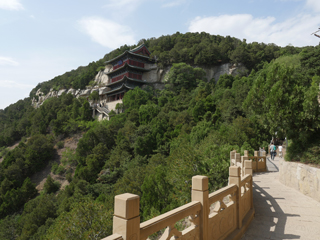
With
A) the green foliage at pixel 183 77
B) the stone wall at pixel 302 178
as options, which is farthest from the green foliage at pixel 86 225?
the green foliage at pixel 183 77

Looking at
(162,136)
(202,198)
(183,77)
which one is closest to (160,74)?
(183,77)

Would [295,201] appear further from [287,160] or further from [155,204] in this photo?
[155,204]

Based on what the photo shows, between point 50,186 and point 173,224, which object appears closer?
point 173,224

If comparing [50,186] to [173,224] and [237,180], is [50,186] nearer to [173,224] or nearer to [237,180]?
[237,180]

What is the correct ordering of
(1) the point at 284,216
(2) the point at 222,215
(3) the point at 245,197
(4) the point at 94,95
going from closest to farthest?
(2) the point at 222,215 → (3) the point at 245,197 → (1) the point at 284,216 → (4) the point at 94,95

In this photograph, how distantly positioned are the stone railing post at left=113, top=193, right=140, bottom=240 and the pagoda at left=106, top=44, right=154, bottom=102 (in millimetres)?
45354

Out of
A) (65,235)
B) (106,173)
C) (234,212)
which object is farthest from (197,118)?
(234,212)

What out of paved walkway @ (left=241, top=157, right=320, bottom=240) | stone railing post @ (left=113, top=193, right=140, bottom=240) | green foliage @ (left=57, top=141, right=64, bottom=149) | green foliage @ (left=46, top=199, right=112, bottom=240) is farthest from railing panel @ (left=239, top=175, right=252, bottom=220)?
green foliage @ (left=57, top=141, right=64, bottom=149)

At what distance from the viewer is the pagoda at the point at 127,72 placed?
47.7 m

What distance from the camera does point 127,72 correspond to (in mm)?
48250

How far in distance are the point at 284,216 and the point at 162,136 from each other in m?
25.0

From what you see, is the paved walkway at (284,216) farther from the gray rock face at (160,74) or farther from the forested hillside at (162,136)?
the gray rock face at (160,74)

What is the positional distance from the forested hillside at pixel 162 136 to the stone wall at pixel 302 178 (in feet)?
2.15

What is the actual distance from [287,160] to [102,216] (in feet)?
31.3
